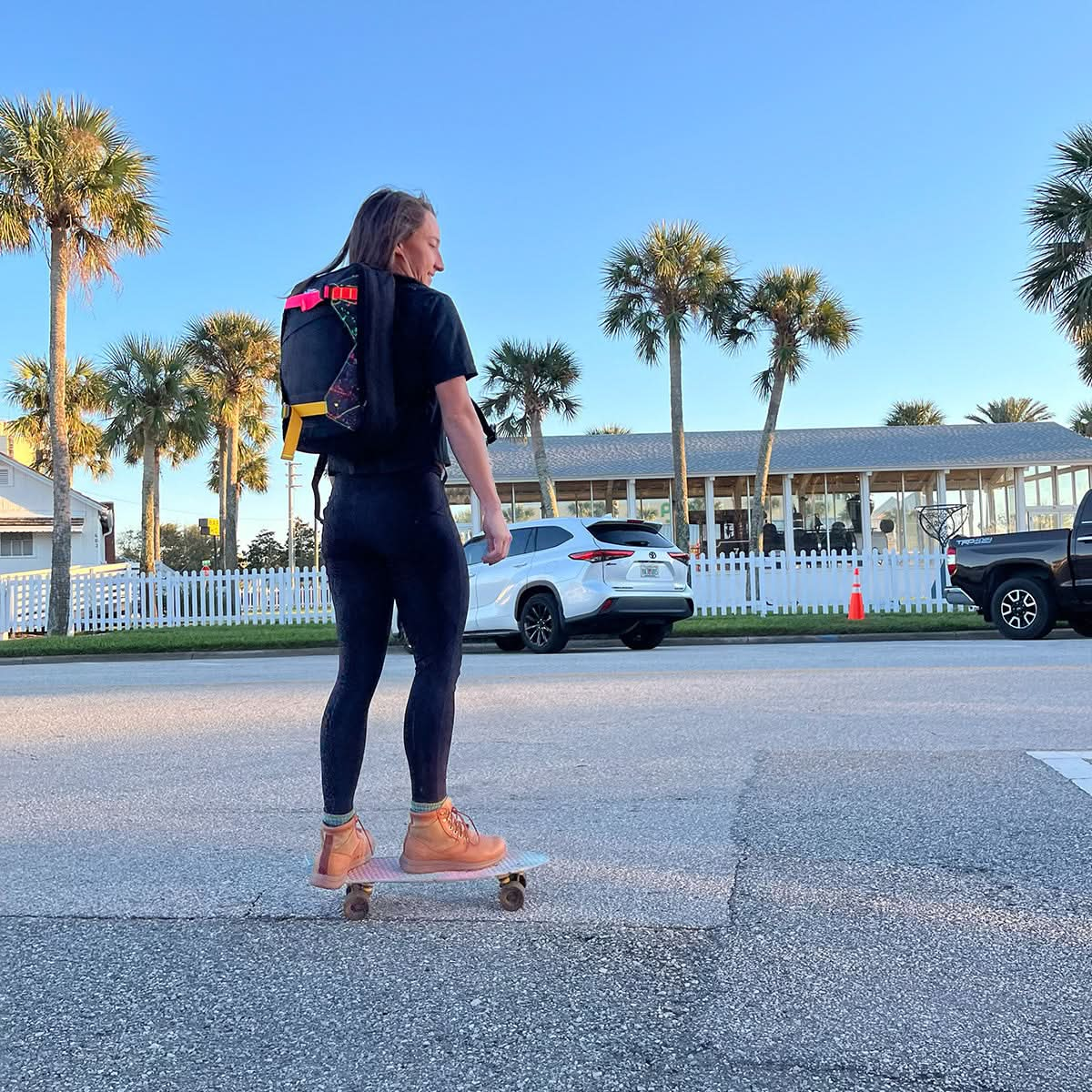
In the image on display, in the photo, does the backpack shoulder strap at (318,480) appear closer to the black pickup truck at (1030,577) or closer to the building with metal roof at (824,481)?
the black pickup truck at (1030,577)

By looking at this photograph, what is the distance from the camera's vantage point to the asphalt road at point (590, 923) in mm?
2162

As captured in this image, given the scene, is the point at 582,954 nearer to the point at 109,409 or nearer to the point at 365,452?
the point at 365,452

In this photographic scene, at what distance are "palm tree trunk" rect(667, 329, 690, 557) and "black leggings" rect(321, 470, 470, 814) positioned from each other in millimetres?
24591

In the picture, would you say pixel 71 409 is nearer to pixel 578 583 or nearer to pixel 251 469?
pixel 251 469

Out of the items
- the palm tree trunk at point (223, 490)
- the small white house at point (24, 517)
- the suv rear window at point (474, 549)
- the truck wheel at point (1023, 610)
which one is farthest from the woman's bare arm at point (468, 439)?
the small white house at point (24, 517)

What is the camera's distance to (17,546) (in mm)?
39906

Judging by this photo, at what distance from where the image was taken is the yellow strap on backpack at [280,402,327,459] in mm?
2959

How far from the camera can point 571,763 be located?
17.8 feet

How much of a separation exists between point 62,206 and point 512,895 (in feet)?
71.9

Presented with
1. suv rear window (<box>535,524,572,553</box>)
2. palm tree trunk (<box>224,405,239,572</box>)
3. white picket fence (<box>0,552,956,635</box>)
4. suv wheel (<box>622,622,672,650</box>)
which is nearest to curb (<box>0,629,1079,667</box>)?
suv wheel (<box>622,622,672,650</box>)

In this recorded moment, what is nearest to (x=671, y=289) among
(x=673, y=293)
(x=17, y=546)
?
(x=673, y=293)

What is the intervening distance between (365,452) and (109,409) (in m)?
33.9

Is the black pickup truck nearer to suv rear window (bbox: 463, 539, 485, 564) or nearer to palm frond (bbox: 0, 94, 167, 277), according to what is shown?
suv rear window (bbox: 463, 539, 485, 564)

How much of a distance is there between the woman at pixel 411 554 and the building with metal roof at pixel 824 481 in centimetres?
2960
